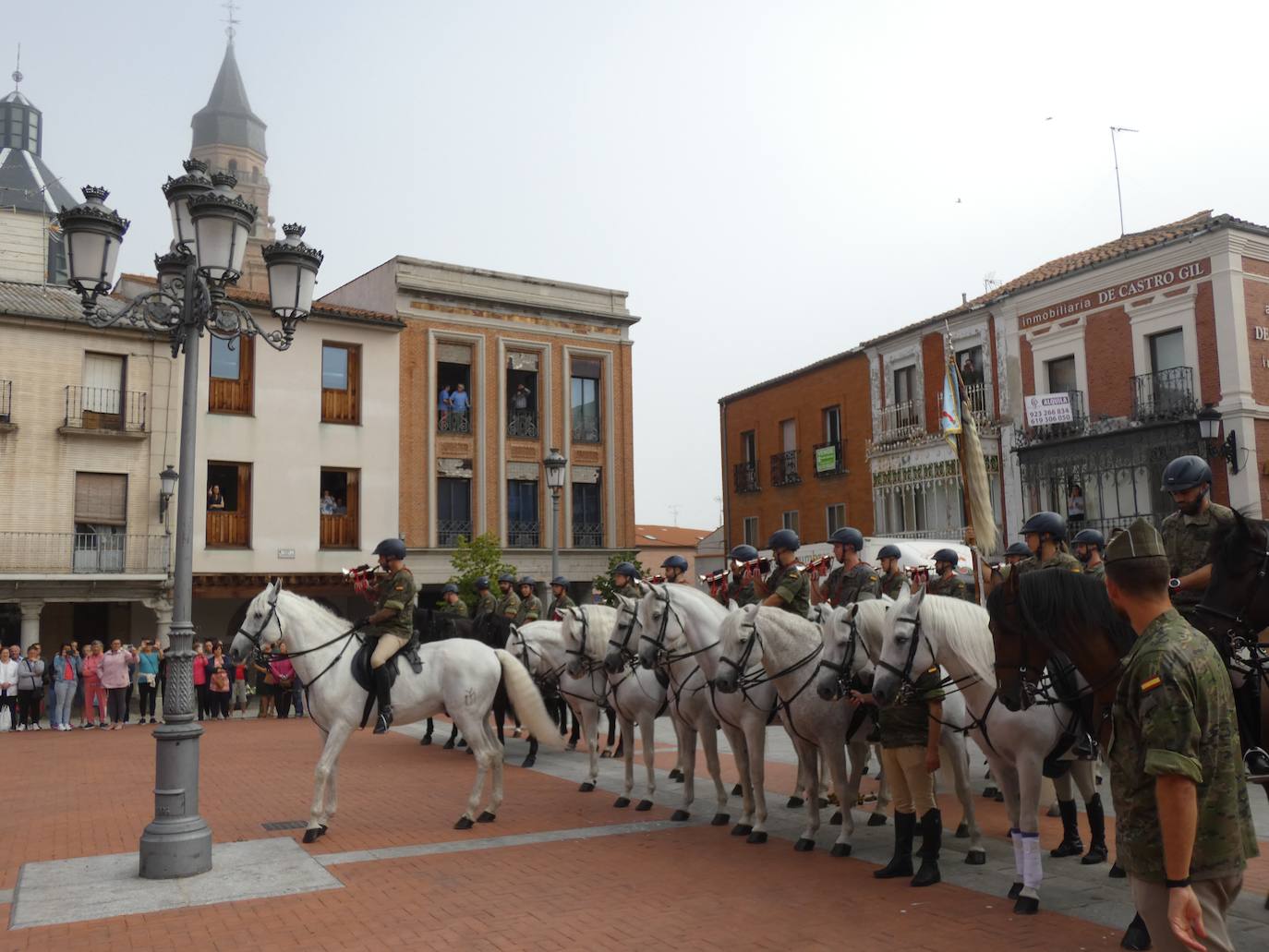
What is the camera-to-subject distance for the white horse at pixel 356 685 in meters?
9.48

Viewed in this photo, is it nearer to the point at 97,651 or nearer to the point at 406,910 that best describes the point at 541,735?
the point at 406,910

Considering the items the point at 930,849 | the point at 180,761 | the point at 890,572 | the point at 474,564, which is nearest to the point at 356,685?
the point at 180,761

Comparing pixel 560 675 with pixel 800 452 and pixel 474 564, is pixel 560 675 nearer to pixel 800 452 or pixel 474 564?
pixel 474 564

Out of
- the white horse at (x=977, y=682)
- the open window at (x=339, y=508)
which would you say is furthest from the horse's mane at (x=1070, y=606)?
the open window at (x=339, y=508)

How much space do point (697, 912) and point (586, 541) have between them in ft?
87.1

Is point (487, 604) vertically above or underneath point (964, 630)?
underneath

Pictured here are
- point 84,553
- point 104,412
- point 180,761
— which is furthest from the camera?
point 104,412

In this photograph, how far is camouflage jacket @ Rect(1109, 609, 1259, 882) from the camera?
3045mm

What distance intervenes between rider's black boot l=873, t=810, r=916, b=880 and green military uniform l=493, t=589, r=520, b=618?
9.78 meters

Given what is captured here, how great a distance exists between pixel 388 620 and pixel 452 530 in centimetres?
2147

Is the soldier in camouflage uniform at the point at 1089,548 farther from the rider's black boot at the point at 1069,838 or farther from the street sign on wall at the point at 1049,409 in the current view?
the street sign on wall at the point at 1049,409

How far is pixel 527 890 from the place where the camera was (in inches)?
290

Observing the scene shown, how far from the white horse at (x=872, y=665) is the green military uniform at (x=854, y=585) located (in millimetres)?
1864

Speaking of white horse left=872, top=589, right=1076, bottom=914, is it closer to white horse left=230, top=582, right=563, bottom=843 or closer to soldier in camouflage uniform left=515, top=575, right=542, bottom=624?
white horse left=230, top=582, right=563, bottom=843
